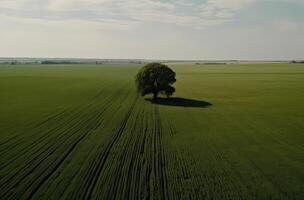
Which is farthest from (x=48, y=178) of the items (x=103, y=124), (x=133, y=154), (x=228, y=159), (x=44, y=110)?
(x=44, y=110)

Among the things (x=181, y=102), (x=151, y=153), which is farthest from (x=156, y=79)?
(x=151, y=153)

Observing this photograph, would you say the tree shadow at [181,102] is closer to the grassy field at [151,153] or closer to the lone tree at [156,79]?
the lone tree at [156,79]

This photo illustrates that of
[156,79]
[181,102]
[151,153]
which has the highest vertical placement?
[156,79]

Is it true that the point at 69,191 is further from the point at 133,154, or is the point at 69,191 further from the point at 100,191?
the point at 133,154

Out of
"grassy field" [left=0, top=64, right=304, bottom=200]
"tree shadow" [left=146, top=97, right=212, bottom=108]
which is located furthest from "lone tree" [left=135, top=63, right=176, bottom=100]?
"grassy field" [left=0, top=64, right=304, bottom=200]

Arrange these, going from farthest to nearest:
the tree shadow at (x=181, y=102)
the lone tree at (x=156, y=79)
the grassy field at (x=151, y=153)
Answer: the lone tree at (x=156, y=79) → the tree shadow at (x=181, y=102) → the grassy field at (x=151, y=153)

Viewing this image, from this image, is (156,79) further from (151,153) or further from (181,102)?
(151,153)

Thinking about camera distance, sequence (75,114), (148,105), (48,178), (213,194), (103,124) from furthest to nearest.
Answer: (148,105)
(75,114)
(103,124)
(48,178)
(213,194)

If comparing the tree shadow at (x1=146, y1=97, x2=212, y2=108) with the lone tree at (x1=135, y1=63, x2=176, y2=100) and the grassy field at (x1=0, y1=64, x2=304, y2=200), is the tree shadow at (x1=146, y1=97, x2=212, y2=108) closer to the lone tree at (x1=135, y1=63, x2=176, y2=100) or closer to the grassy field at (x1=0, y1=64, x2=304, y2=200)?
the lone tree at (x1=135, y1=63, x2=176, y2=100)

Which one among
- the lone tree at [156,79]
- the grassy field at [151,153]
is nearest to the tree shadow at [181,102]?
the lone tree at [156,79]

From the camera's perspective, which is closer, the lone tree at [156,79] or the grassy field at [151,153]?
the grassy field at [151,153]

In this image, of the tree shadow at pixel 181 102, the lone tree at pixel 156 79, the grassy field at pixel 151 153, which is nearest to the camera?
the grassy field at pixel 151 153
